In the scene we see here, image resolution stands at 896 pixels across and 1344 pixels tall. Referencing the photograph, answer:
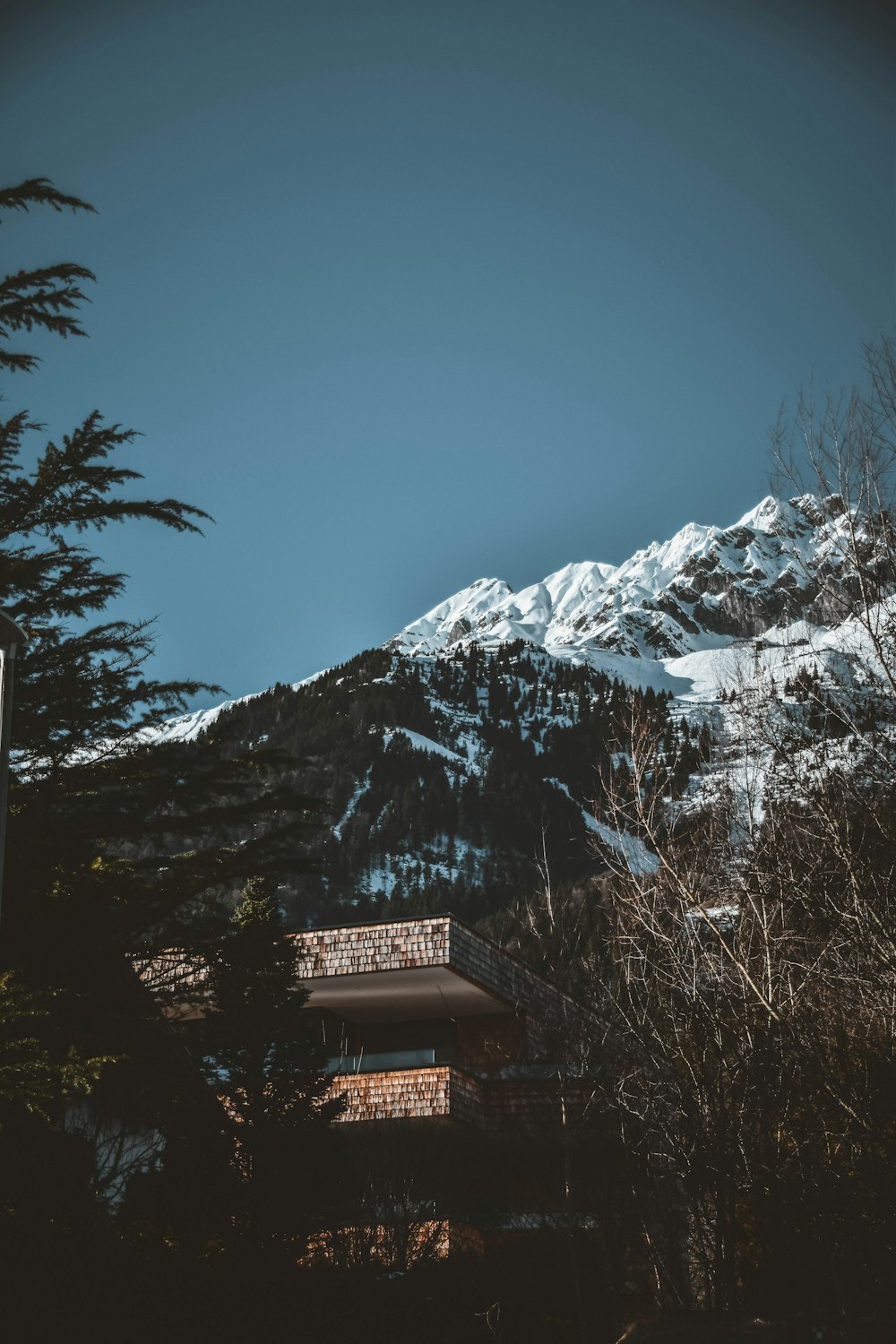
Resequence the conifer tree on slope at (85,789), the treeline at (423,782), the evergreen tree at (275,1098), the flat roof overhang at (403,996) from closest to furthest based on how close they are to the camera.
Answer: the conifer tree on slope at (85,789) → the evergreen tree at (275,1098) → the flat roof overhang at (403,996) → the treeline at (423,782)

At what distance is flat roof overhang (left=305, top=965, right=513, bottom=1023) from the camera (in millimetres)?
30094

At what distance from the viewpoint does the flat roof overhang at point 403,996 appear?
3009 cm

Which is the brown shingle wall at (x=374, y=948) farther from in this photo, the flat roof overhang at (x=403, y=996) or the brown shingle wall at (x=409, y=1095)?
the brown shingle wall at (x=409, y=1095)

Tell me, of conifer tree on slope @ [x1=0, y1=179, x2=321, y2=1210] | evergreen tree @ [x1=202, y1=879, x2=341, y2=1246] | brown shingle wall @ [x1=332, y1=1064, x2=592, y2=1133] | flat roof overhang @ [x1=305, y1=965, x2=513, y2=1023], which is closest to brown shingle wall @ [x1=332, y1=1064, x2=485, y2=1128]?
brown shingle wall @ [x1=332, y1=1064, x2=592, y2=1133]

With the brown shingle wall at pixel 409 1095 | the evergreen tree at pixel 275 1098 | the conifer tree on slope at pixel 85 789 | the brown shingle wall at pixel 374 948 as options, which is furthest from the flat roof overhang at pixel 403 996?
the conifer tree on slope at pixel 85 789

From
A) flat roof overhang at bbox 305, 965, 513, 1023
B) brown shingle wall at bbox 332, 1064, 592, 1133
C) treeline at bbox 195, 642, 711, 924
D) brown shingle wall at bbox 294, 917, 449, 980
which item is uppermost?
treeline at bbox 195, 642, 711, 924

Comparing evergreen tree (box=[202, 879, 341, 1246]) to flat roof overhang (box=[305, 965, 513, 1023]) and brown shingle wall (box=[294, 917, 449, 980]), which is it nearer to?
brown shingle wall (box=[294, 917, 449, 980])

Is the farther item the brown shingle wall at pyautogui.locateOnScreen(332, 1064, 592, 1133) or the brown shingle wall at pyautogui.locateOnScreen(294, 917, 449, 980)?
the brown shingle wall at pyautogui.locateOnScreen(294, 917, 449, 980)

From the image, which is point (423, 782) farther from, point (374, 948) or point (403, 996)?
point (374, 948)

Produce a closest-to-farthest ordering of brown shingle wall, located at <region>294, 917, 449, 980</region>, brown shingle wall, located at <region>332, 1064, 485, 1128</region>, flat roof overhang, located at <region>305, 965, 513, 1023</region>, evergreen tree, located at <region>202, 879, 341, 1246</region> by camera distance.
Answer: evergreen tree, located at <region>202, 879, 341, 1246</region> < brown shingle wall, located at <region>332, 1064, 485, 1128</region> < brown shingle wall, located at <region>294, 917, 449, 980</region> < flat roof overhang, located at <region>305, 965, 513, 1023</region>

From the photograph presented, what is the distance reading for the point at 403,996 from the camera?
3206cm

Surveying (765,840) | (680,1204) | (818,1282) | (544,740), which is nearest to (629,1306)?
(680,1204)

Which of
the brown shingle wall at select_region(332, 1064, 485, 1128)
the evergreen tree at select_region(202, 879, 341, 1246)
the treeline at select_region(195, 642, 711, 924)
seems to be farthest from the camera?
the treeline at select_region(195, 642, 711, 924)

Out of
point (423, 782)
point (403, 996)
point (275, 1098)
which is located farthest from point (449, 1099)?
point (423, 782)
